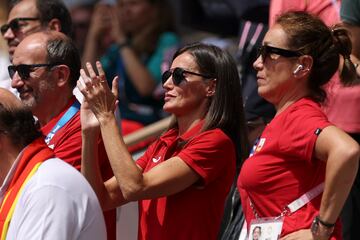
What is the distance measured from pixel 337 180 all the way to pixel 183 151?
0.98 meters

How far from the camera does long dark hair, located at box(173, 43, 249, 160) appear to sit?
605cm

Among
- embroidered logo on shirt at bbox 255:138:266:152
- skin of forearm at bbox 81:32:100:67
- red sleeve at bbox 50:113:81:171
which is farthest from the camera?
skin of forearm at bbox 81:32:100:67

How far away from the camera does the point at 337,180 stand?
519 centimetres

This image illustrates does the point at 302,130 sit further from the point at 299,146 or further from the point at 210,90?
the point at 210,90

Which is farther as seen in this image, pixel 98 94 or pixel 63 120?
pixel 63 120

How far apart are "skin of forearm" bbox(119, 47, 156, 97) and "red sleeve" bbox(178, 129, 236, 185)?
3.81 metres

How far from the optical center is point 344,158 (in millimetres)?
5152

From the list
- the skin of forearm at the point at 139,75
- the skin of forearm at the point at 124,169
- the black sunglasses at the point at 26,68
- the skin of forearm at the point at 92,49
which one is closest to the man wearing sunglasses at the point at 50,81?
the black sunglasses at the point at 26,68

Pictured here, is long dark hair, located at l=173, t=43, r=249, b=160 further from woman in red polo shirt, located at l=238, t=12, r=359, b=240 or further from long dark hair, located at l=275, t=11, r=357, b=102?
long dark hair, located at l=275, t=11, r=357, b=102

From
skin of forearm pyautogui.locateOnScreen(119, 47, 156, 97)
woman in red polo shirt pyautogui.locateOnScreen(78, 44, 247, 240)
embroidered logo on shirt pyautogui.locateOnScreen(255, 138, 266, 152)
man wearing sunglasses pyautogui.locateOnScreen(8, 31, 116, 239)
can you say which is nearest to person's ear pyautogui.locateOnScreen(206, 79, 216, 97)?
woman in red polo shirt pyautogui.locateOnScreen(78, 44, 247, 240)

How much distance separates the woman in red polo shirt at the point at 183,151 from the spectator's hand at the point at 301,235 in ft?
2.28

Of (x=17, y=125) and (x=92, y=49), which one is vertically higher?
(x=17, y=125)

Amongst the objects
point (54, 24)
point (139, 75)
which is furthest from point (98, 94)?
point (139, 75)

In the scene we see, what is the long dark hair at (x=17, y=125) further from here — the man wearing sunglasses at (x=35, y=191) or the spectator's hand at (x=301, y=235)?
the spectator's hand at (x=301, y=235)
